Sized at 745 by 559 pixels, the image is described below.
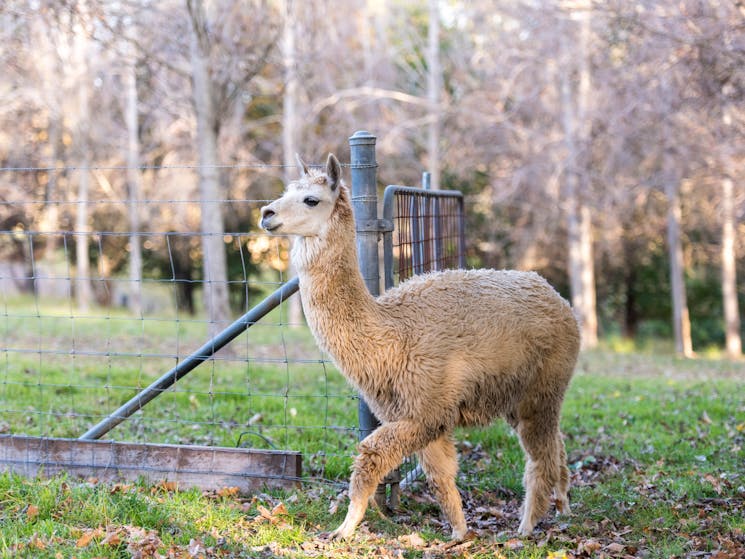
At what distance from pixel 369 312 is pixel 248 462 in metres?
1.43

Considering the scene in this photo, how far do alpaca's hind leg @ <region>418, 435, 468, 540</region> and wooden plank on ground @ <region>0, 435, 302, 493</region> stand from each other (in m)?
0.98

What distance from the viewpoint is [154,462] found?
5.47 m

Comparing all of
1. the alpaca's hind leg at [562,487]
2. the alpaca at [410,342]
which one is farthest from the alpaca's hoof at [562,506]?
the alpaca at [410,342]

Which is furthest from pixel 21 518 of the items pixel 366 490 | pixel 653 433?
pixel 653 433

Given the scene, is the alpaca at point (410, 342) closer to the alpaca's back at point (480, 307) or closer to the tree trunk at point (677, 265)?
the alpaca's back at point (480, 307)

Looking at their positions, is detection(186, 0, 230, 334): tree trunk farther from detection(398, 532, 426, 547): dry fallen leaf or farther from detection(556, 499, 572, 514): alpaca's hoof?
detection(398, 532, 426, 547): dry fallen leaf

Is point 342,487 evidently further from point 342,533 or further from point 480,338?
point 480,338

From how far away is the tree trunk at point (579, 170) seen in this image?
663 inches

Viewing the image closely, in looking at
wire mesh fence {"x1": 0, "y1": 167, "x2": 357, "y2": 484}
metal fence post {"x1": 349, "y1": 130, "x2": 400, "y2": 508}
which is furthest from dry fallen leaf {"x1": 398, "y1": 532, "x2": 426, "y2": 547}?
wire mesh fence {"x1": 0, "y1": 167, "x2": 357, "y2": 484}

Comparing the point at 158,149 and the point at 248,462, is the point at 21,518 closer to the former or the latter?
the point at 248,462

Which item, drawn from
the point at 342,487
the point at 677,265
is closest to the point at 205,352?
the point at 342,487

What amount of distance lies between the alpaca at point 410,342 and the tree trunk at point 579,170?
1150cm

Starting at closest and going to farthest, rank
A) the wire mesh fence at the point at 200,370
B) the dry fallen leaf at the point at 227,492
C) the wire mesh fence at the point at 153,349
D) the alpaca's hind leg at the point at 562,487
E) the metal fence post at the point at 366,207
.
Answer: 1. the metal fence post at the point at 366,207
2. the dry fallen leaf at the point at 227,492
3. the alpaca's hind leg at the point at 562,487
4. the wire mesh fence at the point at 200,370
5. the wire mesh fence at the point at 153,349

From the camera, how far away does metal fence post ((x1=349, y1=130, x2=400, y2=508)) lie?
5121 millimetres
